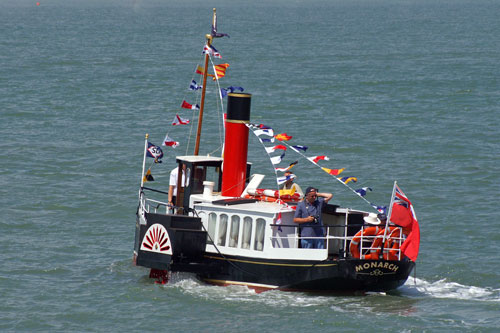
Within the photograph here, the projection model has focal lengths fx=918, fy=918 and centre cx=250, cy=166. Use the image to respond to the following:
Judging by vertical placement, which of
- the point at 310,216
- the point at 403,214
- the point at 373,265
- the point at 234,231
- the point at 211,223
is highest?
the point at 403,214

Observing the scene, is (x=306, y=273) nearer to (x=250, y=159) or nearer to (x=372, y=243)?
Answer: (x=372, y=243)

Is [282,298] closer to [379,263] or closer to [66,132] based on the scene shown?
[379,263]

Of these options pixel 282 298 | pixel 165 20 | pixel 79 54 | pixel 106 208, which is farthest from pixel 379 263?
pixel 165 20

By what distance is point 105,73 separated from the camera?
76.6m

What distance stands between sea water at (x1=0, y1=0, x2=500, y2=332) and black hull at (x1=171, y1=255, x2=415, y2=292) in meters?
0.34

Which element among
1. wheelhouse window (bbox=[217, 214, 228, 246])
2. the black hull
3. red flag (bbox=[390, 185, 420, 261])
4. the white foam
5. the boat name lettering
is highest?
red flag (bbox=[390, 185, 420, 261])

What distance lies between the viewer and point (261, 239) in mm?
24188

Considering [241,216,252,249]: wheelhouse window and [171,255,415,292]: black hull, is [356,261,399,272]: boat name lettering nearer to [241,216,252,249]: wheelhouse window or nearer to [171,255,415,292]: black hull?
[171,255,415,292]: black hull

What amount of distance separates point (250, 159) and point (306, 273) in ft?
66.6

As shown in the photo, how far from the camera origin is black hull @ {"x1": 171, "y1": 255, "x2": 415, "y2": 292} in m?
23.4

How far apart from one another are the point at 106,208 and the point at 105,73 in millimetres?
42404

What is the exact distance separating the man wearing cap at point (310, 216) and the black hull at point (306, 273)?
0.67m

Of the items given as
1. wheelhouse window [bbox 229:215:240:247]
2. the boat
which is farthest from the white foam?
wheelhouse window [bbox 229:215:240:247]

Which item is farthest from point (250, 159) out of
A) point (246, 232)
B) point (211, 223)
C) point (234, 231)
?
point (246, 232)
